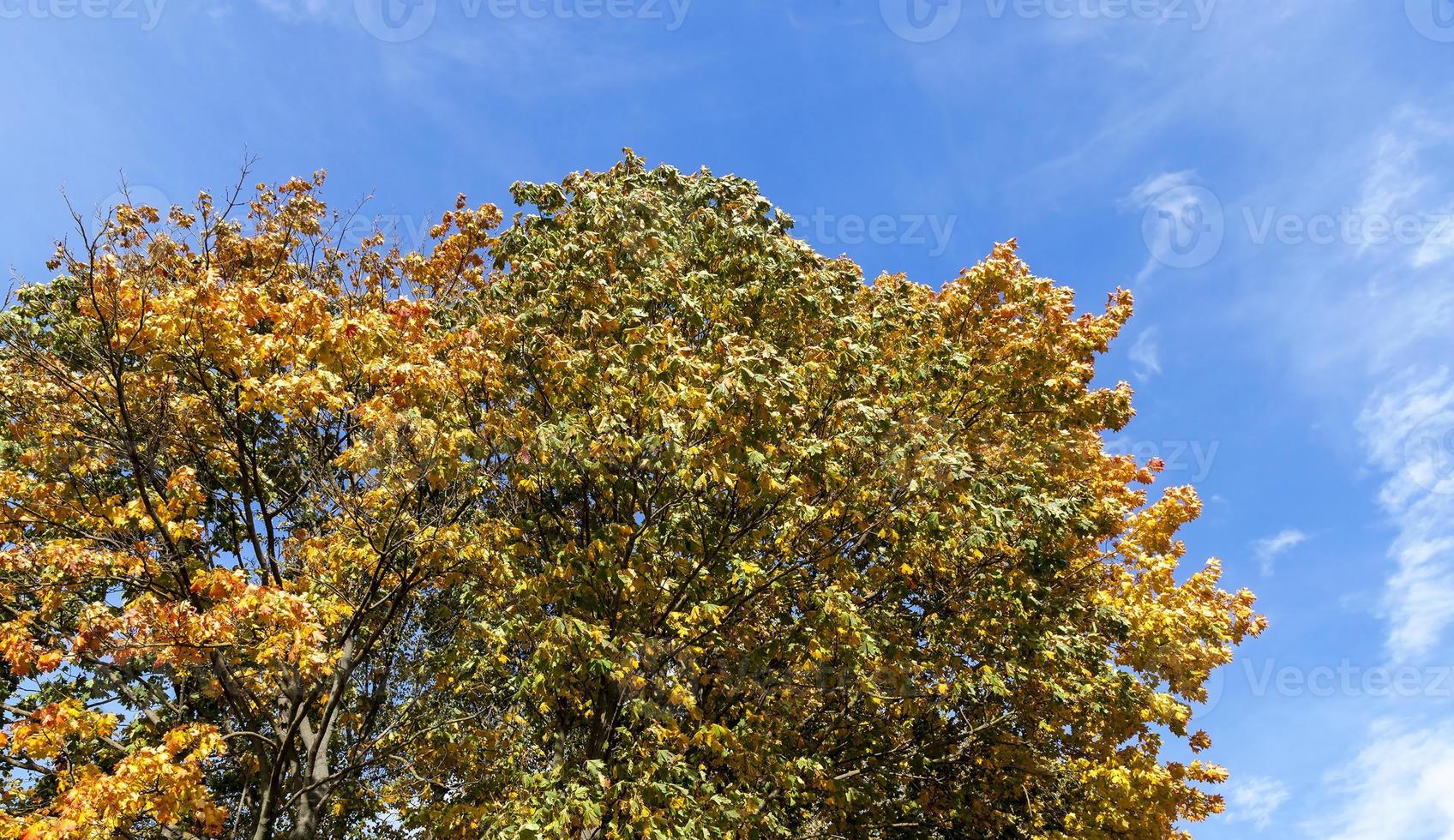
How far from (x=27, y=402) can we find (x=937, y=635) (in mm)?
10903

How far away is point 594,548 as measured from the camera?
27.3 feet

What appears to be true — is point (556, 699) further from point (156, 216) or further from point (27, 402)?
point (156, 216)

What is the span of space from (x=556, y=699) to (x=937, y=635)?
509 cm

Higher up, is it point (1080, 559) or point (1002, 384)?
point (1002, 384)

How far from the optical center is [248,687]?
852cm

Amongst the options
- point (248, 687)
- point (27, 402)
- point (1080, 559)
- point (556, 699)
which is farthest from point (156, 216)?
point (1080, 559)

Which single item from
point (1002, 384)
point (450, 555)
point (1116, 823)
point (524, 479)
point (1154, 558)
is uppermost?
point (1002, 384)

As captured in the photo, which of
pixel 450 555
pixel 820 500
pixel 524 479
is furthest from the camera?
pixel 820 500

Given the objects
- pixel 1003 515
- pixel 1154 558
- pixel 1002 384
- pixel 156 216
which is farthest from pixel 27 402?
pixel 1154 558

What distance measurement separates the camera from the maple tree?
769 centimetres

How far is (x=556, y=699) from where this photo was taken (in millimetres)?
9328

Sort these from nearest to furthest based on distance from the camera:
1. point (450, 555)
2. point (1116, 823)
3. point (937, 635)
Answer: point (450, 555)
point (1116, 823)
point (937, 635)

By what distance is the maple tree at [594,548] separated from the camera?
7688 millimetres

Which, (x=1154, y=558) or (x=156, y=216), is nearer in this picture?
(x=156, y=216)
